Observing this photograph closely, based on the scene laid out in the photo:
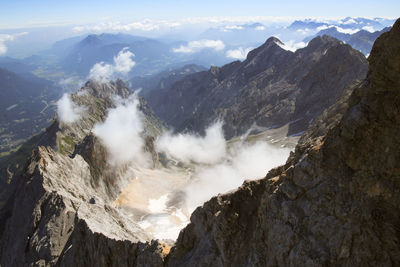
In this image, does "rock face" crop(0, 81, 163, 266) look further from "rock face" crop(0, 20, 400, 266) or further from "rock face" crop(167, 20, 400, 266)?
"rock face" crop(167, 20, 400, 266)

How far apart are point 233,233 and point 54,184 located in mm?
55087

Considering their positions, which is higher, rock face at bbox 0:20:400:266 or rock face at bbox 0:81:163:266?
rock face at bbox 0:20:400:266

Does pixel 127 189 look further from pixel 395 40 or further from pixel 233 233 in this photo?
pixel 395 40

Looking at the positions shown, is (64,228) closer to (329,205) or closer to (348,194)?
(329,205)

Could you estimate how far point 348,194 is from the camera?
64.5ft

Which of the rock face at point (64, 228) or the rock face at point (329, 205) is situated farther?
the rock face at point (64, 228)

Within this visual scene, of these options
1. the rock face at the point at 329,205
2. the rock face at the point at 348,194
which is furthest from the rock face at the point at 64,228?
the rock face at the point at 348,194

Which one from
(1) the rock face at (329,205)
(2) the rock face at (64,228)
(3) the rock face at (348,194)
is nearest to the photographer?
(3) the rock face at (348,194)

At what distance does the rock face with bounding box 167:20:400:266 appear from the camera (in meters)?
18.3

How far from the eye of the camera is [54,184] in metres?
66.9

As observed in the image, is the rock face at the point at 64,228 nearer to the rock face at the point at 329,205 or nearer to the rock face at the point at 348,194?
the rock face at the point at 329,205

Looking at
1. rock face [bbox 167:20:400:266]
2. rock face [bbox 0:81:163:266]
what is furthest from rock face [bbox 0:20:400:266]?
rock face [bbox 0:81:163:266]

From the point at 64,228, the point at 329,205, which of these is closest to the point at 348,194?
the point at 329,205

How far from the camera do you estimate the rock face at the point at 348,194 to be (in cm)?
1827
